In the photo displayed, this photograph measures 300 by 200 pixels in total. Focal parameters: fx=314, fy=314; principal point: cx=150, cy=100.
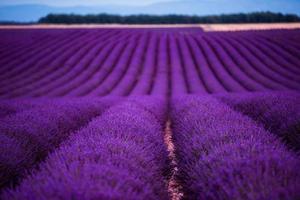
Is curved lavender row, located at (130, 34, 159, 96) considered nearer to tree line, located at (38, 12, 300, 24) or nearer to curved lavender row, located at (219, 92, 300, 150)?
curved lavender row, located at (219, 92, 300, 150)

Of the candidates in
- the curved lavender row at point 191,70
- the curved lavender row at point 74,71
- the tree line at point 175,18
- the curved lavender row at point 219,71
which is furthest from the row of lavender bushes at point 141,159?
the tree line at point 175,18

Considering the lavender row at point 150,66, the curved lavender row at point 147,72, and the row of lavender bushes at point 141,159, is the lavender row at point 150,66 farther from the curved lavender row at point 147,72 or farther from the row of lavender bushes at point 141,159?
the row of lavender bushes at point 141,159

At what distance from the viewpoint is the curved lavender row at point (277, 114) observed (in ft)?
13.4

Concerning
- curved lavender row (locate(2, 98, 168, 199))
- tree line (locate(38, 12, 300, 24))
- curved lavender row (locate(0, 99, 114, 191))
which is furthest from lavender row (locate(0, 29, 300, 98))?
tree line (locate(38, 12, 300, 24))

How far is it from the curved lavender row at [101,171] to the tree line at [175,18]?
45.1 meters

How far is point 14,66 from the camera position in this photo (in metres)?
17.3

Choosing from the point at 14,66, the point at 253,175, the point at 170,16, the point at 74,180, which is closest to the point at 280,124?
the point at 253,175

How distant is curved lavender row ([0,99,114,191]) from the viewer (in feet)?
10.8

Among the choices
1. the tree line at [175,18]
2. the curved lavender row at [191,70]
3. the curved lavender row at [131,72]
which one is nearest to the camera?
the curved lavender row at [191,70]

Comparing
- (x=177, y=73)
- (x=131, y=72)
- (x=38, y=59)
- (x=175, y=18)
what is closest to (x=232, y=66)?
(x=177, y=73)

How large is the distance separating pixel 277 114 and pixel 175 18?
1745 inches

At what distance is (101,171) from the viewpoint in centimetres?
232

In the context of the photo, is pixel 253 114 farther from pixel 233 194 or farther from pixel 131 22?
pixel 131 22

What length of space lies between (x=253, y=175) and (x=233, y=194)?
236 mm
